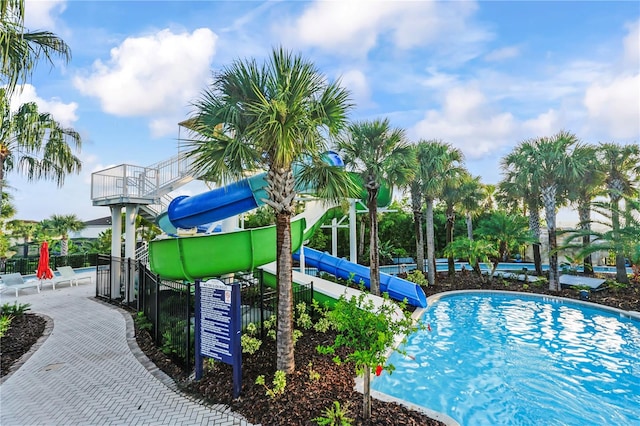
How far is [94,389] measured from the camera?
19.2 ft

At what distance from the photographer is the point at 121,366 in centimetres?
680

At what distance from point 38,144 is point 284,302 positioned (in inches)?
387

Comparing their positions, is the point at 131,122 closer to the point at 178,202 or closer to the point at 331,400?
the point at 178,202

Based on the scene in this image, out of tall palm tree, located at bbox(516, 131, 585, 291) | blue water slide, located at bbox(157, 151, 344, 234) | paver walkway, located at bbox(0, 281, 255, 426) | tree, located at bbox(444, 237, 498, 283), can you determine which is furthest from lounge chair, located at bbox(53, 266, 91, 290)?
tall palm tree, located at bbox(516, 131, 585, 291)

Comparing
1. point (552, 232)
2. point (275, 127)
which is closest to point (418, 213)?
point (552, 232)

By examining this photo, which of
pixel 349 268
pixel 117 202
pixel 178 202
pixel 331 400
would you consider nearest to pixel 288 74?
pixel 178 202

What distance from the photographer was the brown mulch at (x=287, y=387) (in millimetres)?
4797

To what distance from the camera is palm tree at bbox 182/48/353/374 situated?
561cm

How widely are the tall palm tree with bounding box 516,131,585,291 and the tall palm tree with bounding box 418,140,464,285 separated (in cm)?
376

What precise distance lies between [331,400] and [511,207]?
22.9 m

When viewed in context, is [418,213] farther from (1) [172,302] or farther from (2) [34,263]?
(2) [34,263]

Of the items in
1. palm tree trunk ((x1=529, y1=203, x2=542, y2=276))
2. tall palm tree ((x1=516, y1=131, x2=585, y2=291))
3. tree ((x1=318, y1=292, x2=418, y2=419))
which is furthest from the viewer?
palm tree trunk ((x1=529, y1=203, x2=542, y2=276))

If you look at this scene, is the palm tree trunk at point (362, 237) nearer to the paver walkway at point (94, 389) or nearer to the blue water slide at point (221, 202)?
the blue water slide at point (221, 202)

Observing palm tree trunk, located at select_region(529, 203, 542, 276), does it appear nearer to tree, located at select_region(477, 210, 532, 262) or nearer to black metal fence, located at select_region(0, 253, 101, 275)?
tree, located at select_region(477, 210, 532, 262)
